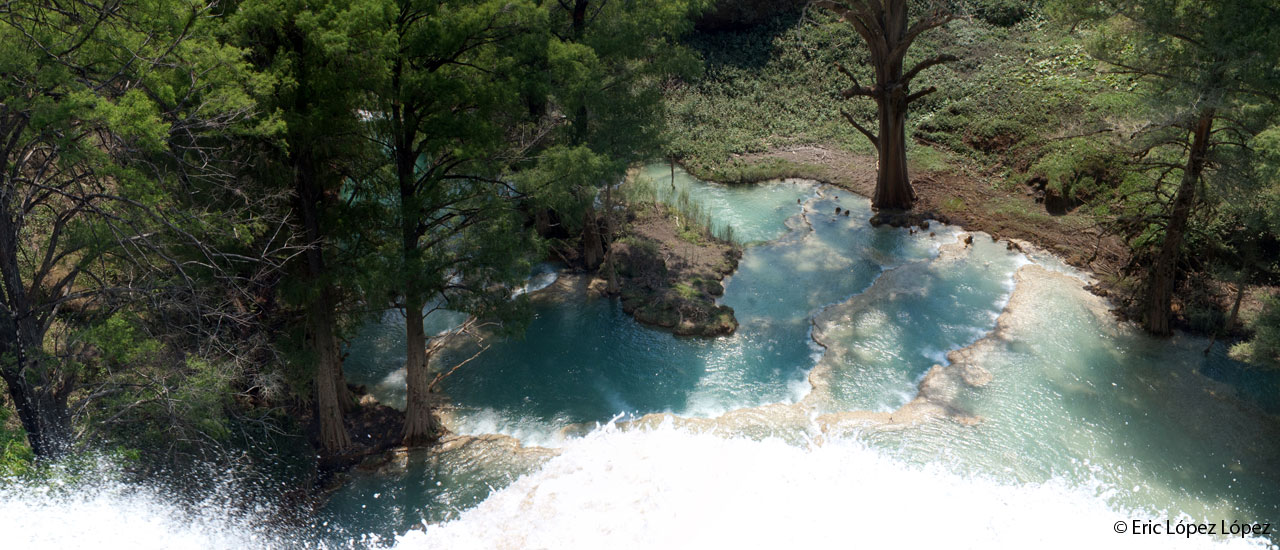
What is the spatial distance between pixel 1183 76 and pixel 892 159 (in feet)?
27.2

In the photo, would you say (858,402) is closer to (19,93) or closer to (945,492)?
(945,492)

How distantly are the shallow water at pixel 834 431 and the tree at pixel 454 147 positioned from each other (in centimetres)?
218

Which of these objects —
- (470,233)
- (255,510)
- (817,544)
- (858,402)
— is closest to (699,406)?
(858,402)

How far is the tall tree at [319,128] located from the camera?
9.41m

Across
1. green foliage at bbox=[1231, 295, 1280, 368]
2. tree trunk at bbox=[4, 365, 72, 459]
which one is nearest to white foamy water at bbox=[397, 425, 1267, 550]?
green foliage at bbox=[1231, 295, 1280, 368]

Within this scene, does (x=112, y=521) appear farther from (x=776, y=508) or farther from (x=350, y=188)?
(x=776, y=508)

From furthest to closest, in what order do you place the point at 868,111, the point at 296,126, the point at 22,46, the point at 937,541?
the point at 868,111
the point at 937,541
the point at 296,126
the point at 22,46

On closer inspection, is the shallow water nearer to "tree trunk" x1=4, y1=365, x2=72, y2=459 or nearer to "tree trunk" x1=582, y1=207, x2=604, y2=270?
"tree trunk" x1=4, y1=365, x2=72, y2=459

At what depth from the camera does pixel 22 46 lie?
7961 mm

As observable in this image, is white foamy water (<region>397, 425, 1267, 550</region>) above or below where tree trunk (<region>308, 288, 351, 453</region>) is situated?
below

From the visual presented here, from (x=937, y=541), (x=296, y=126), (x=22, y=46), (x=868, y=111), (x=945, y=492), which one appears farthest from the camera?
(x=868, y=111)

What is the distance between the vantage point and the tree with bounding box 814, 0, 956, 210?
19281 mm

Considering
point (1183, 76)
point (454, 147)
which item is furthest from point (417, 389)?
point (1183, 76)

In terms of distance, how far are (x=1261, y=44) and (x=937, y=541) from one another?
819cm
